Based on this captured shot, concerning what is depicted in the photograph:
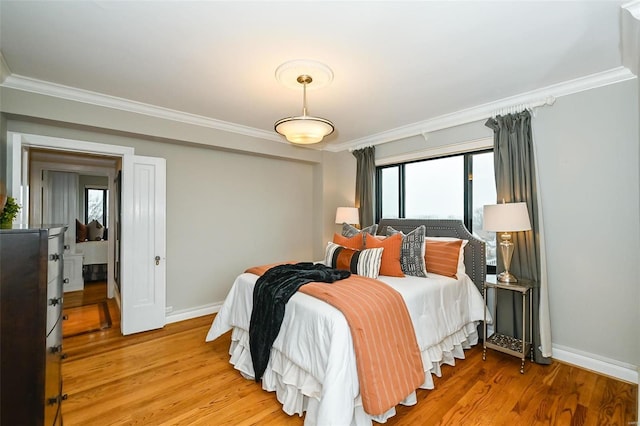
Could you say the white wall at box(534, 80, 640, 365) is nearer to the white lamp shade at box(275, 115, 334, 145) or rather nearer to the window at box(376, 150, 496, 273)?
the window at box(376, 150, 496, 273)

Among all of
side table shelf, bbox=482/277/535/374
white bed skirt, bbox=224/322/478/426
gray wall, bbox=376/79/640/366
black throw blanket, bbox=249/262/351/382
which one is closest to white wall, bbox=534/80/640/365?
gray wall, bbox=376/79/640/366

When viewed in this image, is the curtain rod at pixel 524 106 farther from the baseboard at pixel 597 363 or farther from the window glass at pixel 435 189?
the baseboard at pixel 597 363

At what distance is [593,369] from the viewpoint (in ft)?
8.50

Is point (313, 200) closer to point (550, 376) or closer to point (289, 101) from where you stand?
point (289, 101)

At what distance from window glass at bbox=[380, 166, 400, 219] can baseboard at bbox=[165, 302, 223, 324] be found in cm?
289

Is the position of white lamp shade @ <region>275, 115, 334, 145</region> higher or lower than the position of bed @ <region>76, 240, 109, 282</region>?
higher

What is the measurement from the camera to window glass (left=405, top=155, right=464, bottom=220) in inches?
148

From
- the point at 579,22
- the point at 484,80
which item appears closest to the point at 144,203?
the point at 484,80

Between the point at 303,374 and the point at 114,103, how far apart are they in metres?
3.29

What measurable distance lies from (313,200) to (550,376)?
384cm

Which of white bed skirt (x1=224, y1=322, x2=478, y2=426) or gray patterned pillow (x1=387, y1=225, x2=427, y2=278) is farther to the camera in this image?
gray patterned pillow (x1=387, y1=225, x2=427, y2=278)

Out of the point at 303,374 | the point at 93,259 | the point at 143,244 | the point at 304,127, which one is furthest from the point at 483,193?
the point at 93,259

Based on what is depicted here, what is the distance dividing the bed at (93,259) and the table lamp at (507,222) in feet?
21.1

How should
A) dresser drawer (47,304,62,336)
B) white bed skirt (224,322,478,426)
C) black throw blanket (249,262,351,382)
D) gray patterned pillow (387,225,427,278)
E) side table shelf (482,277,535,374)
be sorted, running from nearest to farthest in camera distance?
dresser drawer (47,304,62,336) → white bed skirt (224,322,478,426) → black throw blanket (249,262,351,382) → side table shelf (482,277,535,374) → gray patterned pillow (387,225,427,278)
